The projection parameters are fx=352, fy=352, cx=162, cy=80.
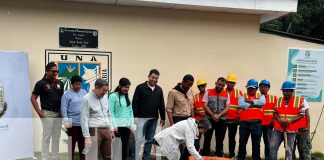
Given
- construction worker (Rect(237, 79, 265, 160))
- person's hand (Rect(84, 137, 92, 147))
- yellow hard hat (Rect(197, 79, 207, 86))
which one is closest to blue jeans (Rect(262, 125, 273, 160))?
construction worker (Rect(237, 79, 265, 160))

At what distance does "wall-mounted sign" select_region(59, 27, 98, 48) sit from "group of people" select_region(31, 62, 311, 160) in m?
1.19

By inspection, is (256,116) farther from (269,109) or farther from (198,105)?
(198,105)

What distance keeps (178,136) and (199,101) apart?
1.98 meters

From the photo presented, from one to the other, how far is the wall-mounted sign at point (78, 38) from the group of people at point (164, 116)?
1188 millimetres

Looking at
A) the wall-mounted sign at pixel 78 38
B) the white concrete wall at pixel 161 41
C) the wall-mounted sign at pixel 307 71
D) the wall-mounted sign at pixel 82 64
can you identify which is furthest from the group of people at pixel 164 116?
the wall-mounted sign at pixel 307 71

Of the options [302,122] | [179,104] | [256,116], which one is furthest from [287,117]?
[179,104]

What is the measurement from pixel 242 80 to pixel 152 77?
2554 millimetres

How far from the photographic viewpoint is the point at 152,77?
20.4 ft

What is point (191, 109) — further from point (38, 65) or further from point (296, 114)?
point (38, 65)

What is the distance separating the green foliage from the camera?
15.1 metres

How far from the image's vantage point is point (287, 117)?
20.5 ft

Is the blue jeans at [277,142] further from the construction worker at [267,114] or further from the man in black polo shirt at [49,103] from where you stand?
the man in black polo shirt at [49,103]

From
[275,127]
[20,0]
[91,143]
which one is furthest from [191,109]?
[20,0]

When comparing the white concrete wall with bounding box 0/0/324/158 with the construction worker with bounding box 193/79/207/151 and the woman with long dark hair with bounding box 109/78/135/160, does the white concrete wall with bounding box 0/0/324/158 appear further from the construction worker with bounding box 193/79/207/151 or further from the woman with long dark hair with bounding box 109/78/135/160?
the woman with long dark hair with bounding box 109/78/135/160
